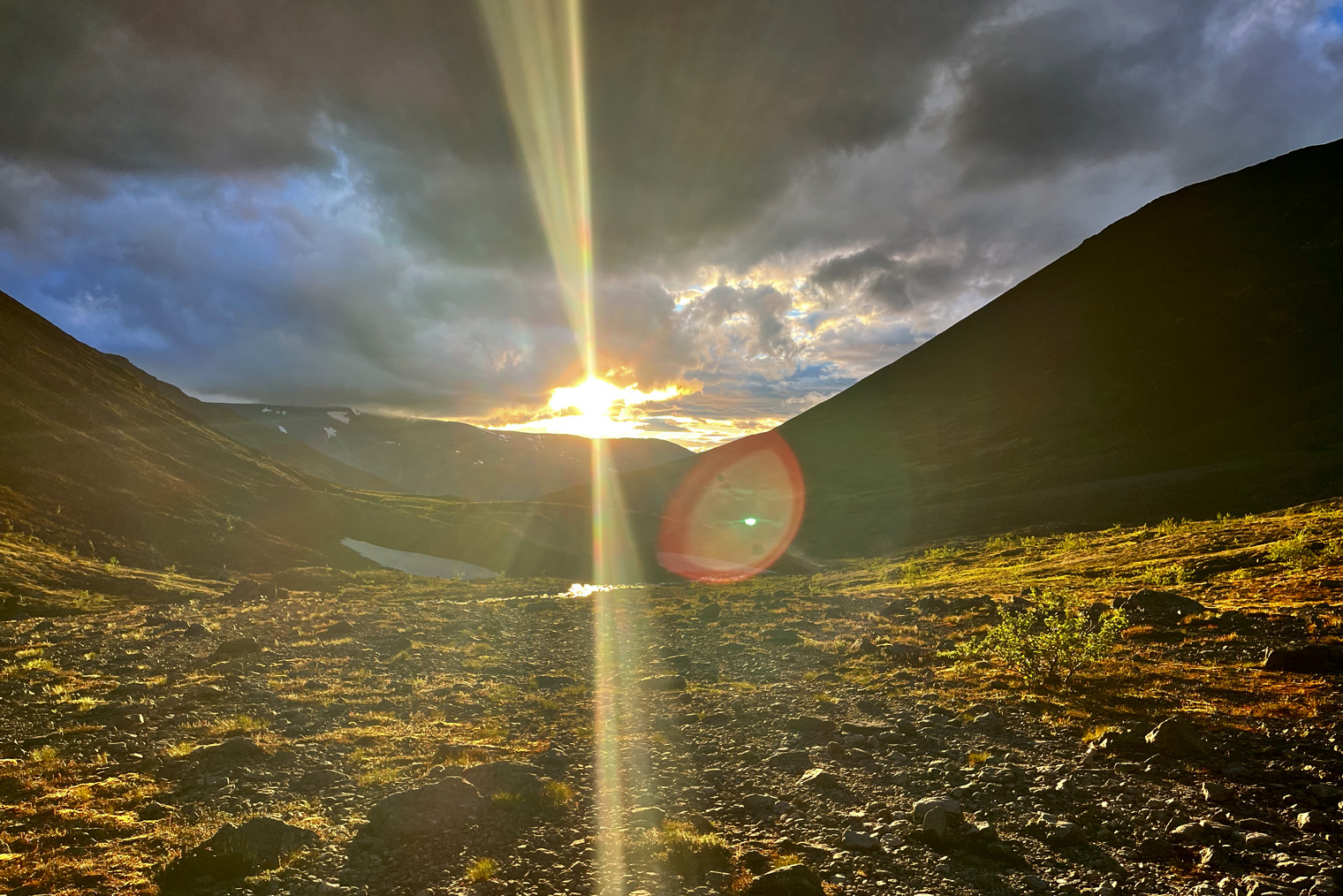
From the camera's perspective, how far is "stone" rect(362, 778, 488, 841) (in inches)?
435

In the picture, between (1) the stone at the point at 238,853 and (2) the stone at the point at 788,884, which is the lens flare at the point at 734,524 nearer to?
(2) the stone at the point at 788,884

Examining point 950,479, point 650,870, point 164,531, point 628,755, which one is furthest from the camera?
point 950,479

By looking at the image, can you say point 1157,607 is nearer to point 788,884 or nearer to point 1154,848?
point 1154,848

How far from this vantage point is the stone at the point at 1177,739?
445 inches

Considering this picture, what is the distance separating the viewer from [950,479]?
5635 inches

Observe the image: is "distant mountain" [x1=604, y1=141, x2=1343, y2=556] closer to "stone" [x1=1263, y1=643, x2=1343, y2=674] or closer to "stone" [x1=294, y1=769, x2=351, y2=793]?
"stone" [x1=1263, y1=643, x2=1343, y2=674]

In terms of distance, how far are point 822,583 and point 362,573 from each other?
49411mm

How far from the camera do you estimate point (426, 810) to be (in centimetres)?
1154

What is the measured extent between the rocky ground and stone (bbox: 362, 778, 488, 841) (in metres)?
0.05

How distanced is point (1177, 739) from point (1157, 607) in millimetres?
11408

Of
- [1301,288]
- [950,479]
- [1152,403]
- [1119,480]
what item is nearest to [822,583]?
[1119,480]

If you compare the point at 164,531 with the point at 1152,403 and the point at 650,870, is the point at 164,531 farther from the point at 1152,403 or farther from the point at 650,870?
the point at 1152,403

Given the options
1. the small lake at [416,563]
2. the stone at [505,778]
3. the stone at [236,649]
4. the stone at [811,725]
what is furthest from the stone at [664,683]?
the small lake at [416,563]

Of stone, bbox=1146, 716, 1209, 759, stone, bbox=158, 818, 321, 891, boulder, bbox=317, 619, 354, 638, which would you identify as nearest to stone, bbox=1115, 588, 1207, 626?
stone, bbox=1146, 716, 1209, 759
